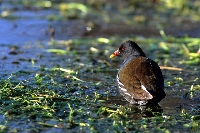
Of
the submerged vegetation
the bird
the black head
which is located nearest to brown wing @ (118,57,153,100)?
Answer: the bird

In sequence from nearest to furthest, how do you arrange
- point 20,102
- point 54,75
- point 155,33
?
point 20,102 → point 54,75 → point 155,33

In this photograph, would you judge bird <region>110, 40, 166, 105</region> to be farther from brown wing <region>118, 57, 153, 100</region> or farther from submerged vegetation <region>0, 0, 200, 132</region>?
submerged vegetation <region>0, 0, 200, 132</region>

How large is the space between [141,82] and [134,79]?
0.14 metres

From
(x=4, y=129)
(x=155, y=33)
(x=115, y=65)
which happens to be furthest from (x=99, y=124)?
(x=155, y=33)

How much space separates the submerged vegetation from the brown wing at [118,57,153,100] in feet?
0.74

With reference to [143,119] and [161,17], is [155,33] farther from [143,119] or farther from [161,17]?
[143,119]

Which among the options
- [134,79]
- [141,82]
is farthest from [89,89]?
[141,82]

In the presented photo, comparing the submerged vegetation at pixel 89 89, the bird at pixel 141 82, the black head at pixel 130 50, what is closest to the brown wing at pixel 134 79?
the bird at pixel 141 82

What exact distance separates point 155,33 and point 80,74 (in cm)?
394

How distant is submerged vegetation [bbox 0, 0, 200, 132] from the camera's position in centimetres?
629

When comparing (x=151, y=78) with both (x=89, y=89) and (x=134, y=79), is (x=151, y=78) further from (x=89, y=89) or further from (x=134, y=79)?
(x=89, y=89)

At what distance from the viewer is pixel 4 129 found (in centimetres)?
594

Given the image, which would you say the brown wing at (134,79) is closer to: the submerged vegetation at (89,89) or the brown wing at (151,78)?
the brown wing at (151,78)

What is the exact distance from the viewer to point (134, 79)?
702cm
